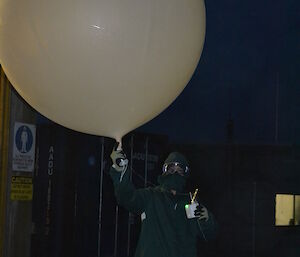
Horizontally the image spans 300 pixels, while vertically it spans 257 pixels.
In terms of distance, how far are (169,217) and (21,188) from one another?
147 centimetres

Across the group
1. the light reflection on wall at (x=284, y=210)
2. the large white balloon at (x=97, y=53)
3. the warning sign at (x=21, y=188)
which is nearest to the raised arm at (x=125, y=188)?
the large white balloon at (x=97, y=53)

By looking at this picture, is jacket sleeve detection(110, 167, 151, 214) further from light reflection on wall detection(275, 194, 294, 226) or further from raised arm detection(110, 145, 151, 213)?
light reflection on wall detection(275, 194, 294, 226)

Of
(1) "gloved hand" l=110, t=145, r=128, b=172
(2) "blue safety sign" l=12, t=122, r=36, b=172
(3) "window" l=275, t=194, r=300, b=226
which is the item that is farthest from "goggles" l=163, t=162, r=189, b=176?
(3) "window" l=275, t=194, r=300, b=226

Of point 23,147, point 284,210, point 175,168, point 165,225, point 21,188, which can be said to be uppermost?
point 23,147

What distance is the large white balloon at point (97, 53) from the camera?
281 cm

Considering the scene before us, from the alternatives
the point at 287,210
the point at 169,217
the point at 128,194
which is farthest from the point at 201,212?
the point at 287,210

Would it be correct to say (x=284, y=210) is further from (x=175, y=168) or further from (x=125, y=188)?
(x=125, y=188)

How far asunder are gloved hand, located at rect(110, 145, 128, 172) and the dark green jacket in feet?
1.16

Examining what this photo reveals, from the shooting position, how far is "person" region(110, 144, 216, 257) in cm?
388

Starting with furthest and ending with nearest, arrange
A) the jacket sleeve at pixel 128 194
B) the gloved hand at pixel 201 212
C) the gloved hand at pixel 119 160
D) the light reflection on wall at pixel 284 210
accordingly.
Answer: the light reflection on wall at pixel 284 210 < the gloved hand at pixel 201 212 < the jacket sleeve at pixel 128 194 < the gloved hand at pixel 119 160

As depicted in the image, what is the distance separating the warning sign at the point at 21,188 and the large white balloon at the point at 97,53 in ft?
6.09

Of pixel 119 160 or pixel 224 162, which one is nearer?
pixel 119 160

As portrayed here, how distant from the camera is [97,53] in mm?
2844

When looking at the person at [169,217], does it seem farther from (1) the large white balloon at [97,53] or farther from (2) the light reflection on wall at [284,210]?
(2) the light reflection on wall at [284,210]
